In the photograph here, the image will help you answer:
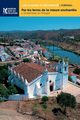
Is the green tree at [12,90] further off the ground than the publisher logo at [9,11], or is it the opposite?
the publisher logo at [9,11]

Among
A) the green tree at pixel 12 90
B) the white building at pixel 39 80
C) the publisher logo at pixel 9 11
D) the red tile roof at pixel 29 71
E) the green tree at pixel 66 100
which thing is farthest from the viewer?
the red tile roof at pixel 29 71

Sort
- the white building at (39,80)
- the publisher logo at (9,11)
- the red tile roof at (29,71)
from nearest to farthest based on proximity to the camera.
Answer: the publisher logo at (9,11) < the white building at (39,80) < the red tile roof at (29,71)

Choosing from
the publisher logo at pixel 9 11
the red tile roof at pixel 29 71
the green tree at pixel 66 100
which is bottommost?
the green tree at pixel 66 100

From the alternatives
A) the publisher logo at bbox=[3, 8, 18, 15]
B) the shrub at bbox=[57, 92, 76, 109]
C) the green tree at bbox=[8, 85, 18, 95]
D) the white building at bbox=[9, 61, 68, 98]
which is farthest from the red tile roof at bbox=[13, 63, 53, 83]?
the publisher logo at bbox=[3, 8, 18, 15]

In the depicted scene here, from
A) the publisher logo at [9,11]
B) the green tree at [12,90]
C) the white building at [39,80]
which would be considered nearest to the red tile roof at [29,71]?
the white building at [39,80]

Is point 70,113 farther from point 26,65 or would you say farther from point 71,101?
point 26,65

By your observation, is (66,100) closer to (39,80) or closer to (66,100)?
(66,100)

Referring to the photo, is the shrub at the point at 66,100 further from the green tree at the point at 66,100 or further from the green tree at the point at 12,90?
the green tree at the point at 12,90
